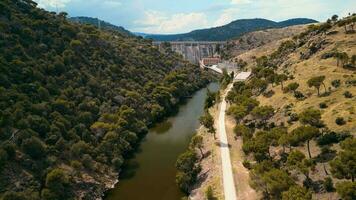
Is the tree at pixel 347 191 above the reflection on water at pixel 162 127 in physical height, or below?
above

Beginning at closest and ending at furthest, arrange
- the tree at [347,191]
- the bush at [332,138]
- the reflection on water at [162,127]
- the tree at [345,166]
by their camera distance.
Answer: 1. the tree at [347,191]
2. the tree at [345,166]
3. the bush at [332,138]
4. the reflection on water at [162,127]

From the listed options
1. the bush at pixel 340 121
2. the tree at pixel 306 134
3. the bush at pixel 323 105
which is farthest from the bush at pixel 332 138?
the bush at pixel 323 105

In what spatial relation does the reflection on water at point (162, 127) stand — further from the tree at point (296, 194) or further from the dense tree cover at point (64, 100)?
the tree at point (296, 194)

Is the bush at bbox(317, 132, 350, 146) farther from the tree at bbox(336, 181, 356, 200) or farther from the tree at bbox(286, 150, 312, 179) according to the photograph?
the tree at bbox(336, 181, 356, 200)

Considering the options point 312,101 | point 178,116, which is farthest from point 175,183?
point 178,116

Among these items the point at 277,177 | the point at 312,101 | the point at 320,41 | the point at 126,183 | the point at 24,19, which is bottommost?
the point at 126,183

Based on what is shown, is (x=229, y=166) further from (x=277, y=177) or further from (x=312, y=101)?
(x=312, y=101)
